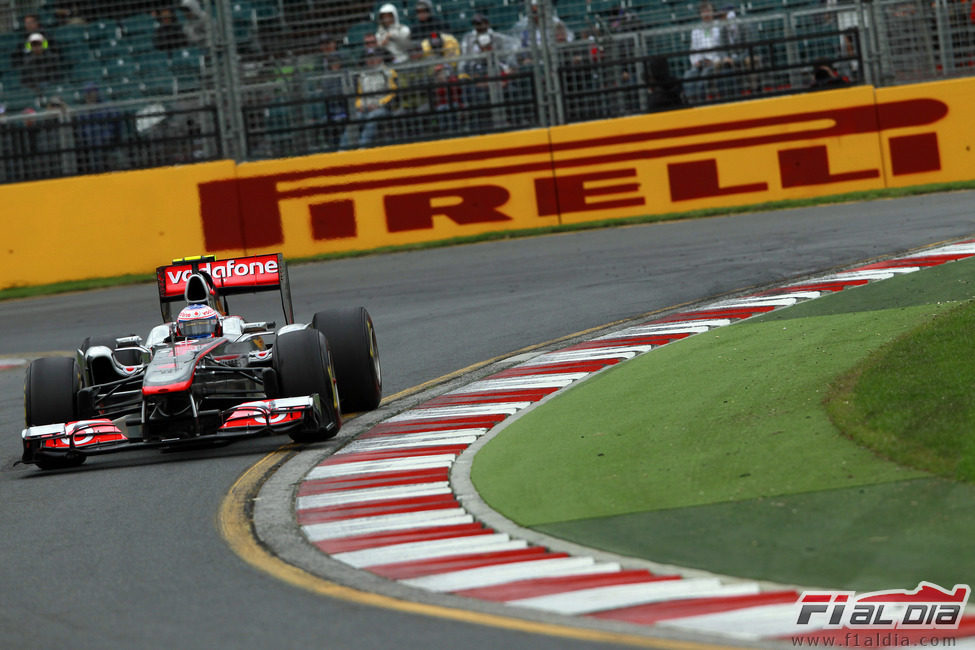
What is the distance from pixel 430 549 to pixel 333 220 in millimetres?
12195

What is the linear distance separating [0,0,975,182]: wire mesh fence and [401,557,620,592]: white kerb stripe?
12776mm

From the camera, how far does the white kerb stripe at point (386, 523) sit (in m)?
6.76

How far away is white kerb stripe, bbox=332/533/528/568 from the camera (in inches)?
244

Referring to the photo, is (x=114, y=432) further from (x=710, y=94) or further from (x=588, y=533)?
(x=710, y=94)

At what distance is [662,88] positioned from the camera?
18.0 meters

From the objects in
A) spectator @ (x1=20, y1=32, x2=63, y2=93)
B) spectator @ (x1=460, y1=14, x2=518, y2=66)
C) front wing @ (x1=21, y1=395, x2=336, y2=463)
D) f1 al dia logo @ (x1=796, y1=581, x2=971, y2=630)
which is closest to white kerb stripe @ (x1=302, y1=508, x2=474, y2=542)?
front wing @ (x1=21, y1=395, x2=336, y2=463)

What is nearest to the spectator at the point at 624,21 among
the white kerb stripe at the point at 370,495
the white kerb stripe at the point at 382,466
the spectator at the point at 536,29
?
the spectator at the point at 536,29

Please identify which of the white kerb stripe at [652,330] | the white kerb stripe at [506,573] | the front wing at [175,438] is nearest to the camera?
the white kerb stripe at [506,573]

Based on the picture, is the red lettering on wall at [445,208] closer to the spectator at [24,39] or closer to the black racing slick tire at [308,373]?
the spectator at [24,39]

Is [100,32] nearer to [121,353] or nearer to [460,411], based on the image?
[121,353]

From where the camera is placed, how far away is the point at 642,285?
45.3 feet

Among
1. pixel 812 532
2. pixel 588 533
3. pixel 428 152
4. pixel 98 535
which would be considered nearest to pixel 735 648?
pixel 812 532

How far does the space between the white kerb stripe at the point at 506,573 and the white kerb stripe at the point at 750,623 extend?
2.56 ft

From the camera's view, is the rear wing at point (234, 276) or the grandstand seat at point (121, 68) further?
the grandstand seat at point (121, 68)
